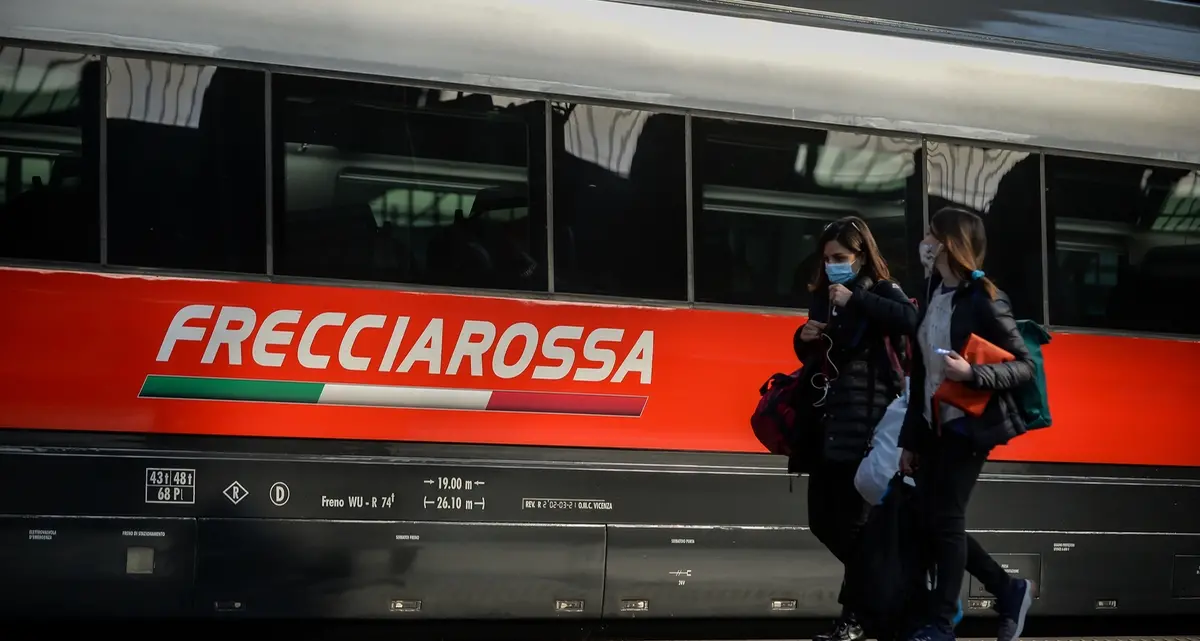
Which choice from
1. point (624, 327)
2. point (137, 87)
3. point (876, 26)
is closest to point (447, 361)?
point (624, 327)

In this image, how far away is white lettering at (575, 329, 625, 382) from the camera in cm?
713

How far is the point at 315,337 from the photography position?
6.78 meters

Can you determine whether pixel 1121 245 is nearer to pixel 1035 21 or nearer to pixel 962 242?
pixel 1035 21

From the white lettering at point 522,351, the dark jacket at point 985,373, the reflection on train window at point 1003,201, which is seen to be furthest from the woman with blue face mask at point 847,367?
the reflection on train window at point 1003,201

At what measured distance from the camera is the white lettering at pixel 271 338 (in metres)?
6.70

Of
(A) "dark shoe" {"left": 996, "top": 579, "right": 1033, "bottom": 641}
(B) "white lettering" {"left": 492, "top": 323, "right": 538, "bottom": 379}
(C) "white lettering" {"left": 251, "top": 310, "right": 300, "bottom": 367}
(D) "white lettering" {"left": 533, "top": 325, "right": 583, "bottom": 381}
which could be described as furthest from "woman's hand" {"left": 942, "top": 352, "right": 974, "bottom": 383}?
(C) "white lettering" {"left": 251, "top": 310, "right": 300, "bottom": 367}

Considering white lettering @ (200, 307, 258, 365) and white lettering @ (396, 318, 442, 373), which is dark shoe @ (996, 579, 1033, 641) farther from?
white lettering @ (200, 307, 258, 365)

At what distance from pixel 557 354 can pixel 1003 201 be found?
270 centimetres

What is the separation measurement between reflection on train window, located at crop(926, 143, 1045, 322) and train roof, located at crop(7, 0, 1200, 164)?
13cm

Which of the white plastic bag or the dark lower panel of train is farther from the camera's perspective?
the dark lower panel of train

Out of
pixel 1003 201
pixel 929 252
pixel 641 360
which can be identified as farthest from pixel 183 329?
pixel 1003 201

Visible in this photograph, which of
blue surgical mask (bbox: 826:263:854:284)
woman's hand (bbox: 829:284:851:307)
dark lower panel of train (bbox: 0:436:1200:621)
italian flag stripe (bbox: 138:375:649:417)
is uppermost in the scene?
blue surgical mask (bbox: 826:263:854:284)

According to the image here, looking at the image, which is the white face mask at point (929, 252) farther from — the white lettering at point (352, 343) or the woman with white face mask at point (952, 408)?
the white lettering at point (352, 343)

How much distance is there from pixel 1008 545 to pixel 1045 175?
2018mm
